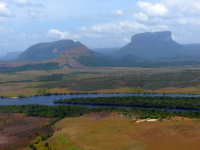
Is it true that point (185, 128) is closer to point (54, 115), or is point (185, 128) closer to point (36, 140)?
point (36, 140)

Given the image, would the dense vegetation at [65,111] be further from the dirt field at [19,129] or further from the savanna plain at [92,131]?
the dirt field at [19,129]

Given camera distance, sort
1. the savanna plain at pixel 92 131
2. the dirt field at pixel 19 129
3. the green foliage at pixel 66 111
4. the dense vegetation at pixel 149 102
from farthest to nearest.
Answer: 1. the dense vegetation at pixel 149 102
2. the green foliage at pixel 66 111
3. the dirt field at pixel 19 129
4. the savanna plain at pixel 92 131

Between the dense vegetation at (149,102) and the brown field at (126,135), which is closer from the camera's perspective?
the brown field at (126,135)

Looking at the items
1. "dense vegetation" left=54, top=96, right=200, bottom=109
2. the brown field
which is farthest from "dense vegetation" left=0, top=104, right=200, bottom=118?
"dense vegetation" left=54, top=96, right=200, bottom=109

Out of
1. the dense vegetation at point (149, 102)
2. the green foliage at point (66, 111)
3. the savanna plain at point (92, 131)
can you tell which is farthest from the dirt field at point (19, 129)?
the dense vegetation at point (149, 102)

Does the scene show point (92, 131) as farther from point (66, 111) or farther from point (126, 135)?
point (66, 111)

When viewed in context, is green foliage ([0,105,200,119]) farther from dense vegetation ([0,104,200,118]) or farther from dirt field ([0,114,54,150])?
dirt field ([0,114,54,150])

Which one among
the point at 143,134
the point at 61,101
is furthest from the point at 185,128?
the point at 61,101
